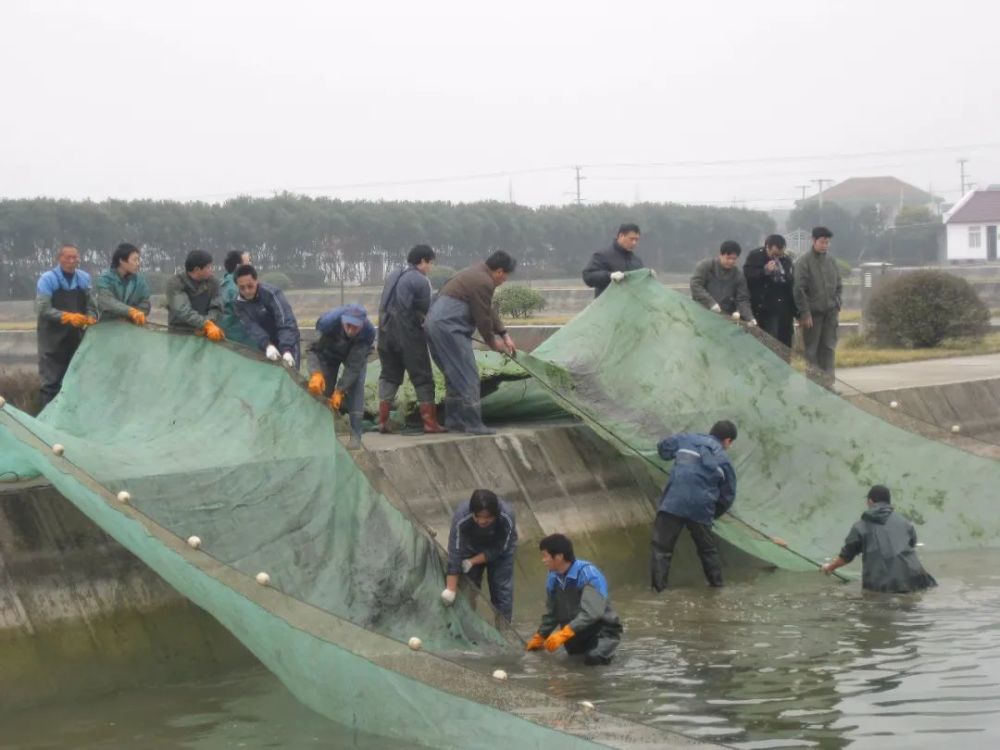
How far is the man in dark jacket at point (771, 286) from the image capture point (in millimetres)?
14500

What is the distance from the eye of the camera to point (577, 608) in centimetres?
896

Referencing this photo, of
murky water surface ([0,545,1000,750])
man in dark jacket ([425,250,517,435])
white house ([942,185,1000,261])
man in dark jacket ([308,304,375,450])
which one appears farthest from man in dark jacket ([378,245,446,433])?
white house ([942,185,1000,261])

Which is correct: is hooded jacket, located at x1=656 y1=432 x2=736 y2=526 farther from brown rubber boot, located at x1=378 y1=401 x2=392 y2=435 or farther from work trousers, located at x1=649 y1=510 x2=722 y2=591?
brown rubber boot, located at x1=378 y1=401 x2=392 y2=435

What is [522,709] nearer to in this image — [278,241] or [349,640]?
[349,640]

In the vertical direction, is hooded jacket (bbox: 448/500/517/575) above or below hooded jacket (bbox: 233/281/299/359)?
below

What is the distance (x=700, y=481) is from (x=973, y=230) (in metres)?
70.1

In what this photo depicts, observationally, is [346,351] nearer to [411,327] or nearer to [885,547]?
[411,327]

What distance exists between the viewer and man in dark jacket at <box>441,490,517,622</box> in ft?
29.3

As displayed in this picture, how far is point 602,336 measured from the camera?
1302cm

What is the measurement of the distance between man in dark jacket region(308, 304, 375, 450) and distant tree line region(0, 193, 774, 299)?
1190 inches

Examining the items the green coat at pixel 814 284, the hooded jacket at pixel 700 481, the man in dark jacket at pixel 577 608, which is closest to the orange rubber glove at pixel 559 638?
the man in dark jacket at pixel 577 608

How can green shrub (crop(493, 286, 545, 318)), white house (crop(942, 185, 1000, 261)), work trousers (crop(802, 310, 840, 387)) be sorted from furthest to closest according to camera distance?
white house (crop(942, 185, 1000, 261)), green shrub (crop(493, 286, 545, 318)), work trousers (crop(802, 310, 840, 387))

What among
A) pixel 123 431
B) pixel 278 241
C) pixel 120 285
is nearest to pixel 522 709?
pixel 123 431

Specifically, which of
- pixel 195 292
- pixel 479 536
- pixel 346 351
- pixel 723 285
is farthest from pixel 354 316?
pixel 723 285
